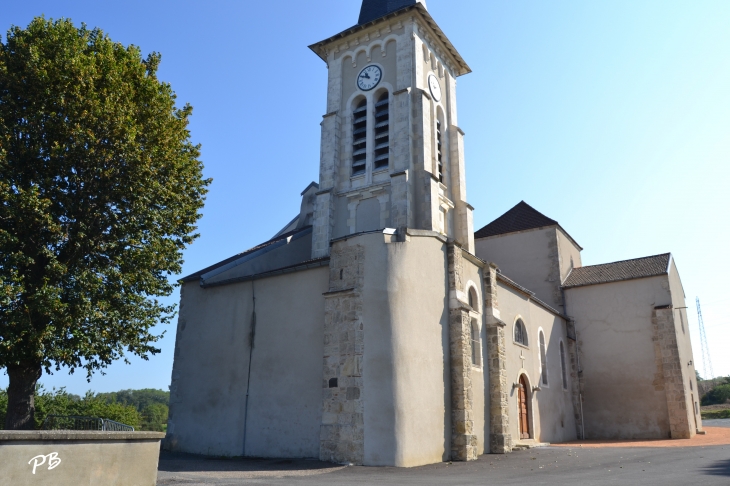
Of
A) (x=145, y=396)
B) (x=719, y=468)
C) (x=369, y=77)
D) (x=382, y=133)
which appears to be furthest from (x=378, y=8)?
Result: (x=145, y=396)

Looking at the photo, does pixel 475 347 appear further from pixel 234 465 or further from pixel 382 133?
pixel 382 133

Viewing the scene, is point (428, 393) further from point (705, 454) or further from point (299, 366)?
point (705, 454)

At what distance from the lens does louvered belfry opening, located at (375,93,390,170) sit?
22.5 metres

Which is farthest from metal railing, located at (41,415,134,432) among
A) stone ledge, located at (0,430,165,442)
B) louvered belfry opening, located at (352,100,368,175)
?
louvered belfry opening, located at (352,100,368,175)

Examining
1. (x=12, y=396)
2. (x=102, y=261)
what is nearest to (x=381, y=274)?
(x=102, y=261)

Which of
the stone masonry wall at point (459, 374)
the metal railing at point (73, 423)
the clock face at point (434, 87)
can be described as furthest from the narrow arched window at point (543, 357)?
the metal railing at point (73, 423)

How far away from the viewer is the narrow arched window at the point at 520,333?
2152cm

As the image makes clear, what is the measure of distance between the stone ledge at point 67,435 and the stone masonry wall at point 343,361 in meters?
5.34

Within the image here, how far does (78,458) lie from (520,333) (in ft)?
56.0

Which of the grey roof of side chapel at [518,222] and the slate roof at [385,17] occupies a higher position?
the slate roof at [385,17]

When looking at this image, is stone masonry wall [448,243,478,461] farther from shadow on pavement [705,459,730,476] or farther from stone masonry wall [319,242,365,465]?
shadow on pavement [705,459,730,476]

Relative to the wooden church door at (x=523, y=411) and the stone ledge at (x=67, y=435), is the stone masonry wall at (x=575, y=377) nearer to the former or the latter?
the wooden church door at (x=523, y=411)

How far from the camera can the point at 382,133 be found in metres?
23.0

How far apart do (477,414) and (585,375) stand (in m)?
12.6
